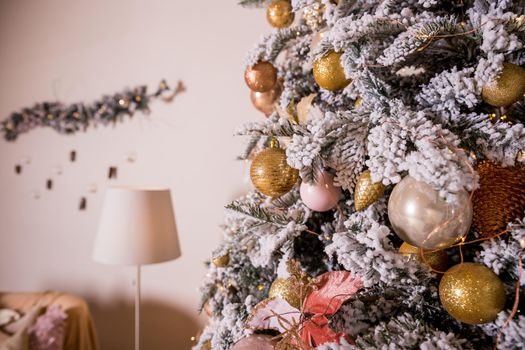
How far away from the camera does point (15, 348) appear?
1447 mm

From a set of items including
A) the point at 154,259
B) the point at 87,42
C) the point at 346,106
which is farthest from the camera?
the point at 87,42

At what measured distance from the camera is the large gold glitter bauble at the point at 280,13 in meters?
0.78

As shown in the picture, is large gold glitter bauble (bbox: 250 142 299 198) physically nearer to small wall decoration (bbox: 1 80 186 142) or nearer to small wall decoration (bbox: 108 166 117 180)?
small wall decoration (bbox: 1 80 186 142)

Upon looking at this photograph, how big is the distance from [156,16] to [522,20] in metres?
1.71

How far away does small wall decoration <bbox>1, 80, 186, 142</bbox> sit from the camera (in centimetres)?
185

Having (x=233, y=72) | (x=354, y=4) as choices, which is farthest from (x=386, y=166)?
(x=233, y=72)

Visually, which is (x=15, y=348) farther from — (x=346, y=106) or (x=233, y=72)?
(x=346, y=106)

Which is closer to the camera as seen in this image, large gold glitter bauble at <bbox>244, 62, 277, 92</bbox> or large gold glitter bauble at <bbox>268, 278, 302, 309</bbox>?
large gold glitter bauble at <bbox>268, 278, 302, 309</bbox>

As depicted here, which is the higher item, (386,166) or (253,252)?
(386,166)

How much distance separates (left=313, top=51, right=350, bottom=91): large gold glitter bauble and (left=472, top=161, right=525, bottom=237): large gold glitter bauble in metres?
0.24

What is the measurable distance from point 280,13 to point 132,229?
89cm

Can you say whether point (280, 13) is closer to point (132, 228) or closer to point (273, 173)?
point (273, 173)

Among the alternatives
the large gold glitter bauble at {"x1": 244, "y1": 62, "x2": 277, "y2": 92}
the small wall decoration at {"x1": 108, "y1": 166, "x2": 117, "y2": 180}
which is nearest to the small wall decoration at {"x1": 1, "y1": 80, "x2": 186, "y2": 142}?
the small wall decoration at {"x1": 108, "y1": 166, "x2": 117, "y2": 180}

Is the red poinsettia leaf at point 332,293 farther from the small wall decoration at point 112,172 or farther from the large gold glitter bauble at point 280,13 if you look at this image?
the small wall decoration at point 112,172
